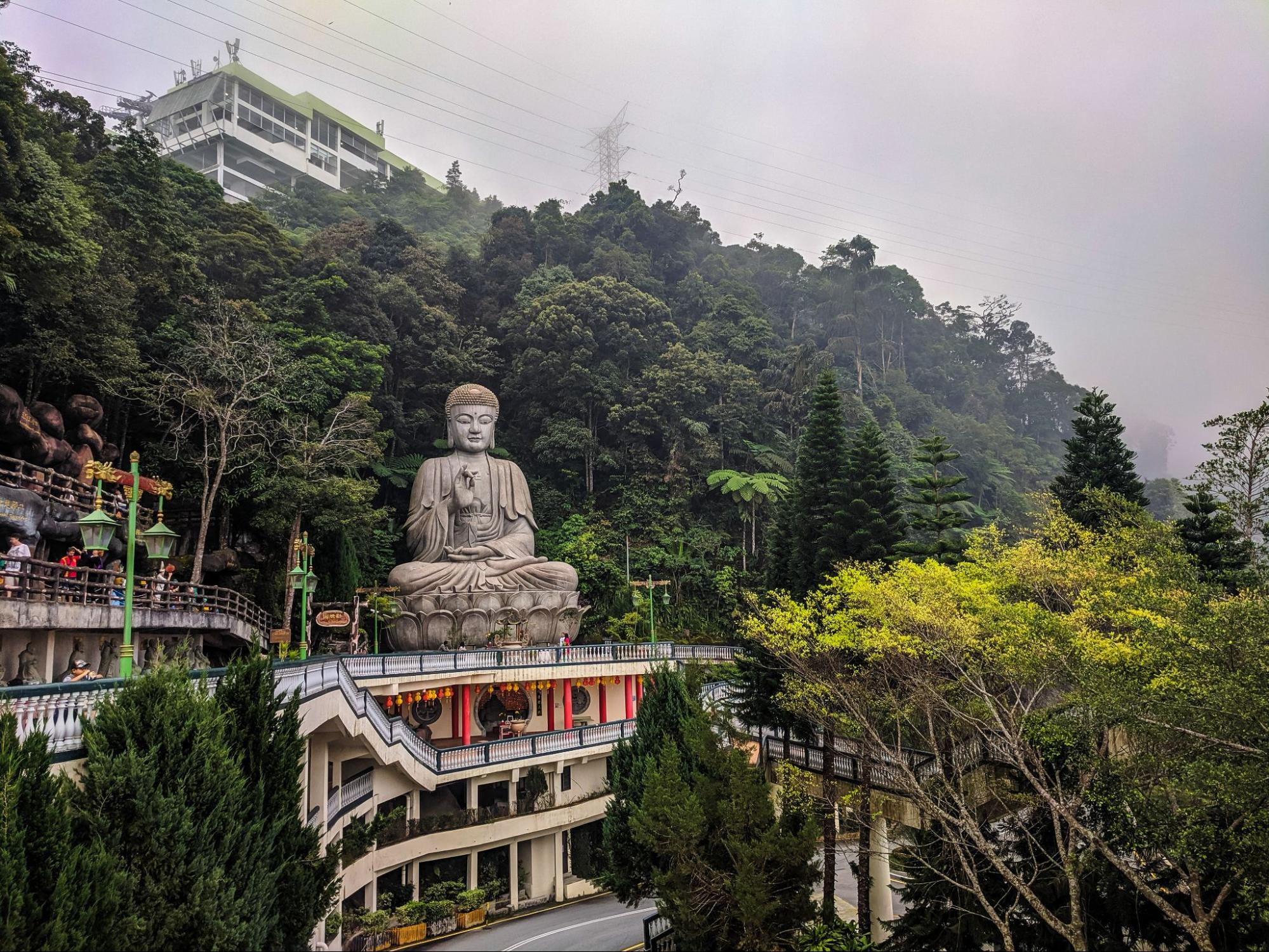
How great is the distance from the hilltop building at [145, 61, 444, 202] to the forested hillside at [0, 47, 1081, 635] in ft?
53.2

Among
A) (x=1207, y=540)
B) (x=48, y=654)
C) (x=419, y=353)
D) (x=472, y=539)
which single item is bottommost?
(x=48, y=654)

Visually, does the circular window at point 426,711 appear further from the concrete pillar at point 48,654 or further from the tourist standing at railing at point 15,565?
the tourist standing at railing at point 15,565

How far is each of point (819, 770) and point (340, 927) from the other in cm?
936


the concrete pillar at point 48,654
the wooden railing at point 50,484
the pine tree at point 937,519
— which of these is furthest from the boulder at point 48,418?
the pine tree at point 937,519

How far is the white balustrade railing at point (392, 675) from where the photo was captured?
23.5 feet

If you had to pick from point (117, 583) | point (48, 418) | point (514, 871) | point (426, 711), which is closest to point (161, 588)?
point (117, 583)

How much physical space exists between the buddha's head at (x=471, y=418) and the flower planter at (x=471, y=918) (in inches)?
533

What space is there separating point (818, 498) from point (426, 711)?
12.2 m

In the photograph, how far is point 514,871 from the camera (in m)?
20.0

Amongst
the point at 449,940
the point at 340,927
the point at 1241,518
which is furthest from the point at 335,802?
the point at 1241,518

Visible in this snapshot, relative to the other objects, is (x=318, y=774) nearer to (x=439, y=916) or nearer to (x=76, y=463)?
(x=439, y=916)

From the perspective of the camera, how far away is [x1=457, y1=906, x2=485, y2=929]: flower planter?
18188mm

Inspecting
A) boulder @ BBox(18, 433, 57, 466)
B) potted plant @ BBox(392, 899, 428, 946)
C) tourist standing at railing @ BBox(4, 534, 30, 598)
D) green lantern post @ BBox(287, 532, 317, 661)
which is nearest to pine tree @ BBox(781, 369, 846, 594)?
potted plant @ BBox(392, 899, 428, 946)

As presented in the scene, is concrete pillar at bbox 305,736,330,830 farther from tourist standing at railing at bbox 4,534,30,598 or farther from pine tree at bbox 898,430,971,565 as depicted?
pine tree at bbox 898,430,971,565
